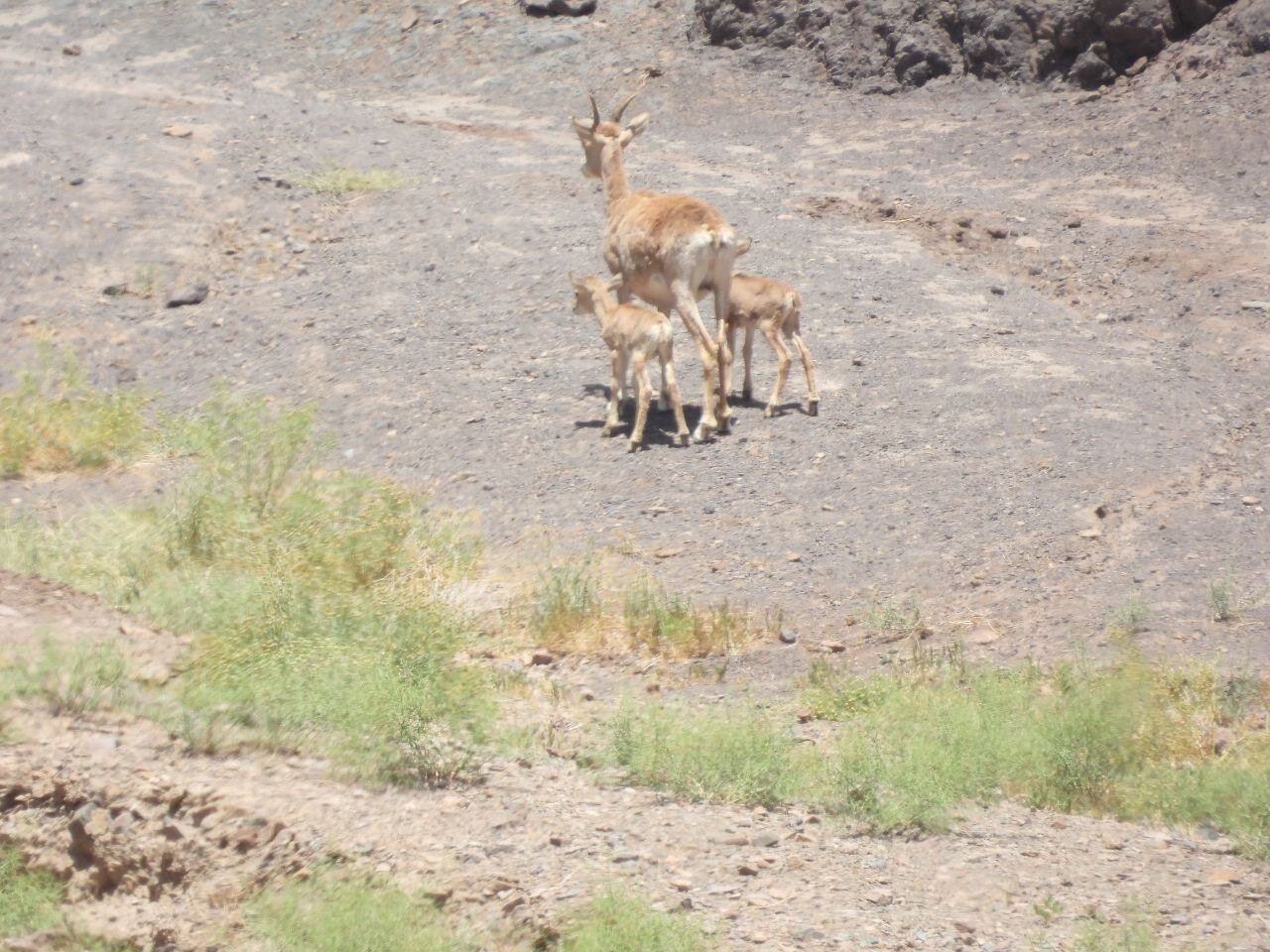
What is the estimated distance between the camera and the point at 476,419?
46.4 ft

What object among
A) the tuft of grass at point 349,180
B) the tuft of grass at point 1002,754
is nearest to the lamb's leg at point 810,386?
the tuft of grass at point 1002,754

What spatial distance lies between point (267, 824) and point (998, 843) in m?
3.15

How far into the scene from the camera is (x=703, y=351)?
13.3 metres

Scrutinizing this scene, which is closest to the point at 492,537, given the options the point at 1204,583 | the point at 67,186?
the point at 1204,583

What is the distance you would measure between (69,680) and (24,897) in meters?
1.13

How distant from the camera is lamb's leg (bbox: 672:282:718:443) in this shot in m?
13.3

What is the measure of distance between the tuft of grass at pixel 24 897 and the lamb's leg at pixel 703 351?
7.20 m

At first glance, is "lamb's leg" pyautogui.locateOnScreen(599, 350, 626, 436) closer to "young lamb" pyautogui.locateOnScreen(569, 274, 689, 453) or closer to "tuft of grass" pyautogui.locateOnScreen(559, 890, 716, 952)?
"young lamb" pyautogui.locateOnScreen(569, 274, 689, 453)

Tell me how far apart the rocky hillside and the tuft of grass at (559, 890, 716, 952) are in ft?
64.4

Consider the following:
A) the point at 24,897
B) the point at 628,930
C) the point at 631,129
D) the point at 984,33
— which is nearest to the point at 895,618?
the point at 628,930

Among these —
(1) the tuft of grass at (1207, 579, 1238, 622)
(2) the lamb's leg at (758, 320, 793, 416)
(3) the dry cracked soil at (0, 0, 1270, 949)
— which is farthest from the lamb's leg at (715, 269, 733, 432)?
(1) the tuft of grass at (1207, 579, 1238, 622)

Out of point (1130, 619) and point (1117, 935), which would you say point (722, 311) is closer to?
point (1130, 619)

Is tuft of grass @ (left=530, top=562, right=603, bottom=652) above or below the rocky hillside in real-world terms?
below

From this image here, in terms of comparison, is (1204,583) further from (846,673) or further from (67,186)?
(67,186)
